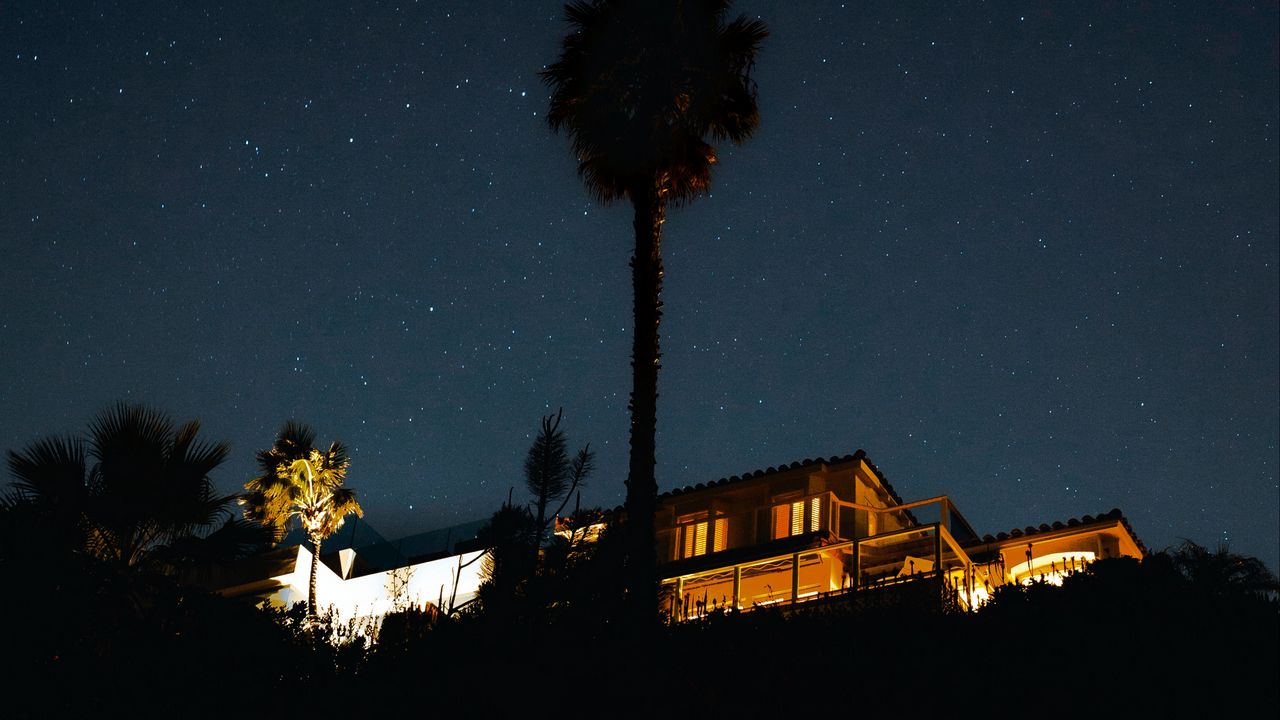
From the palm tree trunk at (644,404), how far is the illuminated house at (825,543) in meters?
1.13

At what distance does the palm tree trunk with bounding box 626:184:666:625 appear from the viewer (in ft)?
49.3

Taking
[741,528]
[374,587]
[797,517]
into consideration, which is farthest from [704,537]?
[374,587]

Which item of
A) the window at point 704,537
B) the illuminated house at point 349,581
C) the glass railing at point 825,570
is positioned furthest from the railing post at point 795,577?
the illuminated house at point 349,581

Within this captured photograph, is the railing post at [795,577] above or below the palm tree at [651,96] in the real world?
below

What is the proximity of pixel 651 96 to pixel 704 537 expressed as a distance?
9.58 metres

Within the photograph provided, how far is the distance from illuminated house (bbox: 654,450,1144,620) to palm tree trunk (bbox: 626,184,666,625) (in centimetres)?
113

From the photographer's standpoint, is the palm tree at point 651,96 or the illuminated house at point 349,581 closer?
the palm tree at point 651,96

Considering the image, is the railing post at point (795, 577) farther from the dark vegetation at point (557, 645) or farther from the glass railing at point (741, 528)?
the glass railing at point (741, 528)

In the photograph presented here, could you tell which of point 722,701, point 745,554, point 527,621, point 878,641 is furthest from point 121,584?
point 745,554

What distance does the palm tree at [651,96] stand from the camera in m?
19.0

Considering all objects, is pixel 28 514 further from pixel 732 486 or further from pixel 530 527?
pixel 732 486

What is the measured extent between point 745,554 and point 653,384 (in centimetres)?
476

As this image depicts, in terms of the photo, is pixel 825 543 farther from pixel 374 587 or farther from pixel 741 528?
pixel 374 587

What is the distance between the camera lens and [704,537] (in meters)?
23.3
